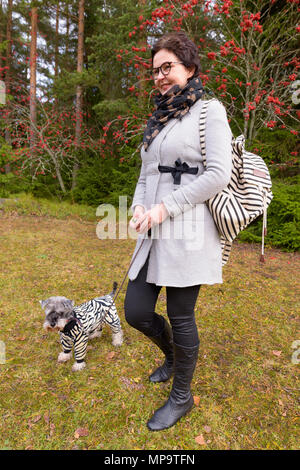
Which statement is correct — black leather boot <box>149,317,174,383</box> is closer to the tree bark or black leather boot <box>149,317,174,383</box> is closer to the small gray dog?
the small gray dog

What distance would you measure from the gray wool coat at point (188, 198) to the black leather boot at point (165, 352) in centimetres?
62

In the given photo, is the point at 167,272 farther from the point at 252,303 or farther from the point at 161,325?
the point at 252,303

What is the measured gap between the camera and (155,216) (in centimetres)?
143

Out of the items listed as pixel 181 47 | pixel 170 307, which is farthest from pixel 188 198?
pixel 181 47

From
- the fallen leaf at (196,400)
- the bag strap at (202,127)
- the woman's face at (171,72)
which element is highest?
the woman's face at (171,72)

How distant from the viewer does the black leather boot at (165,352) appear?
200cm

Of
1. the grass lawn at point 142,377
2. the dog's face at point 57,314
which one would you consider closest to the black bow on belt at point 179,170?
the dog's face at point 57,314

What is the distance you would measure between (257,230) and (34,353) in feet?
18.5

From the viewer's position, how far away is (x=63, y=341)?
244 cm

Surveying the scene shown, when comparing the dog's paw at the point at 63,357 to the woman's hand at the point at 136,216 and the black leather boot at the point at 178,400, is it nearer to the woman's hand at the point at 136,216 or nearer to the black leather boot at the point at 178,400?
the black leather boot at the point at 178,400

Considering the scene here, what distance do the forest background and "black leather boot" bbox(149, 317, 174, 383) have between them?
477 cm

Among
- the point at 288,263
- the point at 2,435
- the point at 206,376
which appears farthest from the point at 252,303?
the point at 2,435

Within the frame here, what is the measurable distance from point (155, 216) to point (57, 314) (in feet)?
4.38

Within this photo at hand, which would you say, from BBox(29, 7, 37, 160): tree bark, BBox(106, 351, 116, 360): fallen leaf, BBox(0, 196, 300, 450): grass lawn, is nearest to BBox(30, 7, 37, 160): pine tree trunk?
BBox(29, 7, 37, 160): tree bark
